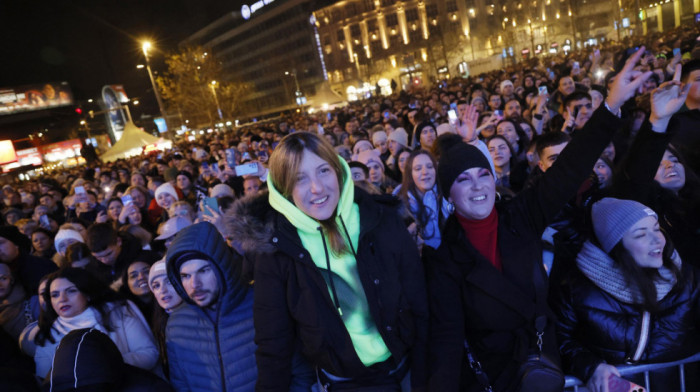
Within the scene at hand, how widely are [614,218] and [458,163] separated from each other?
1022 millimetres

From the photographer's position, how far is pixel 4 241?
16.9 ft

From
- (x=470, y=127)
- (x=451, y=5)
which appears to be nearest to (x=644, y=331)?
(x=470, y=127)

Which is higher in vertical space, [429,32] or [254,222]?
[429,32]

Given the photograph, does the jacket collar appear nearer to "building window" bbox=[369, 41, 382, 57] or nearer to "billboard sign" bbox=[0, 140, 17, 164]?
"billboard sign" bbox=[0, 140, 17, 164]

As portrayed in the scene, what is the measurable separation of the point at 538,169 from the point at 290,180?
128 inches

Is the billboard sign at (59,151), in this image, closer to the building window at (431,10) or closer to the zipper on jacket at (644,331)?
the zipper on jacket at (644,331)

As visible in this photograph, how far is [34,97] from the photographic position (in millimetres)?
58562

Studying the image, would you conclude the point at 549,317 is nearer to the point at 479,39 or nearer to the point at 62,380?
the point at 62,380

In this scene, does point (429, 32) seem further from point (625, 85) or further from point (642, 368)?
point (642, 368)

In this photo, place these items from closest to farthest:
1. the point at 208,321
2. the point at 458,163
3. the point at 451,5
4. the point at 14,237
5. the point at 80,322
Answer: the point at 458,163 → the point at 208,321 → the point at 80,322 → the point at 14,237 → the point at 451,5

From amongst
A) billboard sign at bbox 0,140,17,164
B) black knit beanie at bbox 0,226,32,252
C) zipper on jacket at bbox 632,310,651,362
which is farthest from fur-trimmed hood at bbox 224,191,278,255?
billboard sign at bbox 0,140,17,164

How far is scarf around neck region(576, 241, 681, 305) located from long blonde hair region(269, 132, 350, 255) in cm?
149

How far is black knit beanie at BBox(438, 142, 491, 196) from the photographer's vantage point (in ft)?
7.93

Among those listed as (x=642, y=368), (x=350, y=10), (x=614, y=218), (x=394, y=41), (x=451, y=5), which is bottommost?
(x=642, y=368)
